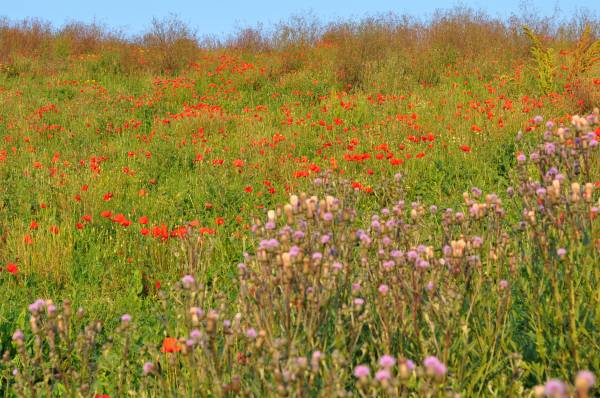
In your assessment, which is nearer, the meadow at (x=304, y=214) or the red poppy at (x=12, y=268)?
the meadow at (x=304, y=214)

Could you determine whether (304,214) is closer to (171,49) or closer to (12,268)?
(12,268)

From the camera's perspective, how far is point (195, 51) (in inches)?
→ 584

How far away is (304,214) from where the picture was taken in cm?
227

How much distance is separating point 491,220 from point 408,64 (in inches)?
338

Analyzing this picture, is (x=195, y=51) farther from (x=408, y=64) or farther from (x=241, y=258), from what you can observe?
(x=241, y=258)

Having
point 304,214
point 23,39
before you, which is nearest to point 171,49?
point 23,39

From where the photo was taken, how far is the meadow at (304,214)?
2.04 metres

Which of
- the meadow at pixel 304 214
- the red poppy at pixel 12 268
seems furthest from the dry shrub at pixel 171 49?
the red poppy at pixel 12 268

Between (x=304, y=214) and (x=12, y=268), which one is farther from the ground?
(x=304, y=214)

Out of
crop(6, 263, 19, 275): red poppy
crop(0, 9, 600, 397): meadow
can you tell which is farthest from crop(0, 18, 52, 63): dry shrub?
crop(6, 263, 19, 275): red poppy

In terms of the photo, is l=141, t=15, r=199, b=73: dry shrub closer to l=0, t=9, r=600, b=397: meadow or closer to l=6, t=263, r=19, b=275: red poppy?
l=0, t=9, r=600, b=397: meadow

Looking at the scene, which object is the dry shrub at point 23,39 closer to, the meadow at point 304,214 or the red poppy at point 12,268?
the meadow at point 304,214

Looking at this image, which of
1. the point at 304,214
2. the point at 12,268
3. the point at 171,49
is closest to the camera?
the point at 304,214

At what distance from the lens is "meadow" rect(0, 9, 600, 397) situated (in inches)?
80.4
